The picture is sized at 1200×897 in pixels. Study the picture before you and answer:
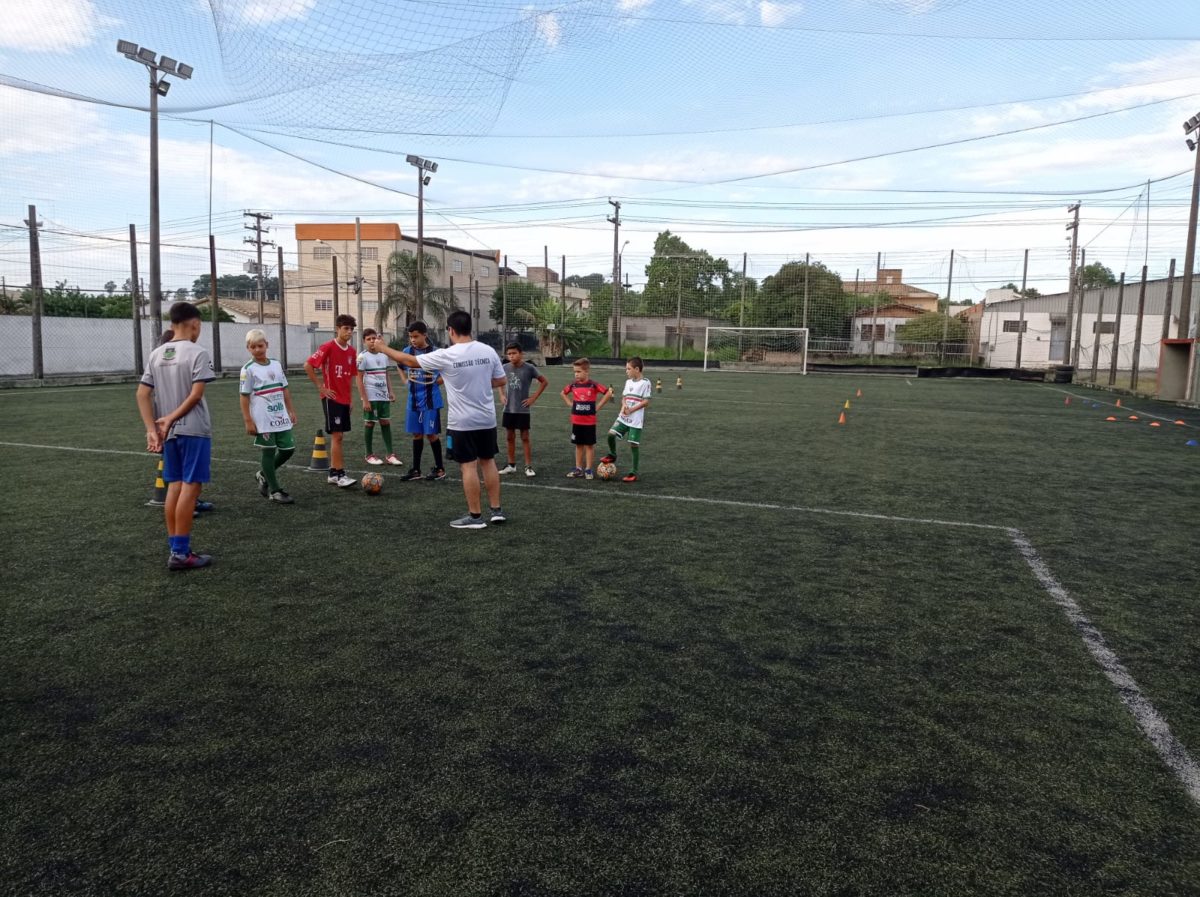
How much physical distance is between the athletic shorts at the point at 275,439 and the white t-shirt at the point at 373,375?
2028 mm

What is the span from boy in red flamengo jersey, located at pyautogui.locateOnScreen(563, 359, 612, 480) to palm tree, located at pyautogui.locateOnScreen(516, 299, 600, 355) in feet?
127

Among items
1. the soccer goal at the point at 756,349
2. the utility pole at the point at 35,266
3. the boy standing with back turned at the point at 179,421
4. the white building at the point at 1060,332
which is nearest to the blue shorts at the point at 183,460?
the boy standing with back turned at the point at 179,421

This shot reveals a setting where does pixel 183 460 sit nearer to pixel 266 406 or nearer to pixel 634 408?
pixel 266 406

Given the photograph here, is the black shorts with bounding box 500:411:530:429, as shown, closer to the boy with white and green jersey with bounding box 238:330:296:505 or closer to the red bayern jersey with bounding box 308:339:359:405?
the red bayern jersey with bounding box 308:339:359:405

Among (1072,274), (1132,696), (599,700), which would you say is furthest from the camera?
(1072,274)

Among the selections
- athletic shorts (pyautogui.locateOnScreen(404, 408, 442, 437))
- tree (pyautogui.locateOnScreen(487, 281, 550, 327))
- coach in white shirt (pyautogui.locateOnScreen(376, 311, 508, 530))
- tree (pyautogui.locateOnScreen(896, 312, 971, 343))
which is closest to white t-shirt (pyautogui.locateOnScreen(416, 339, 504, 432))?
coach in white shirt (pyautogui.locateOnScreen(376, 311, 508, 530))

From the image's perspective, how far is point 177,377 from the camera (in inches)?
224

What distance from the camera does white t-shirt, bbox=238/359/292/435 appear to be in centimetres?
759

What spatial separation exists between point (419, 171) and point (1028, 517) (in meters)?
39.1

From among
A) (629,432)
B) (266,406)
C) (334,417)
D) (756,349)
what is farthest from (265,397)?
(756,349)

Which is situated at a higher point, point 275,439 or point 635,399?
point 635,399

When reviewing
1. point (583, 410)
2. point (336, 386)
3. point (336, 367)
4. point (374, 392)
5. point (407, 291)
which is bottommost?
point (583, 410)

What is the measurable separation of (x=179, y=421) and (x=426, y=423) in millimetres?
3853

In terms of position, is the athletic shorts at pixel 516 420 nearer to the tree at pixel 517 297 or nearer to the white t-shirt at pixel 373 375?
the white t-shirt at pixel 373 375
